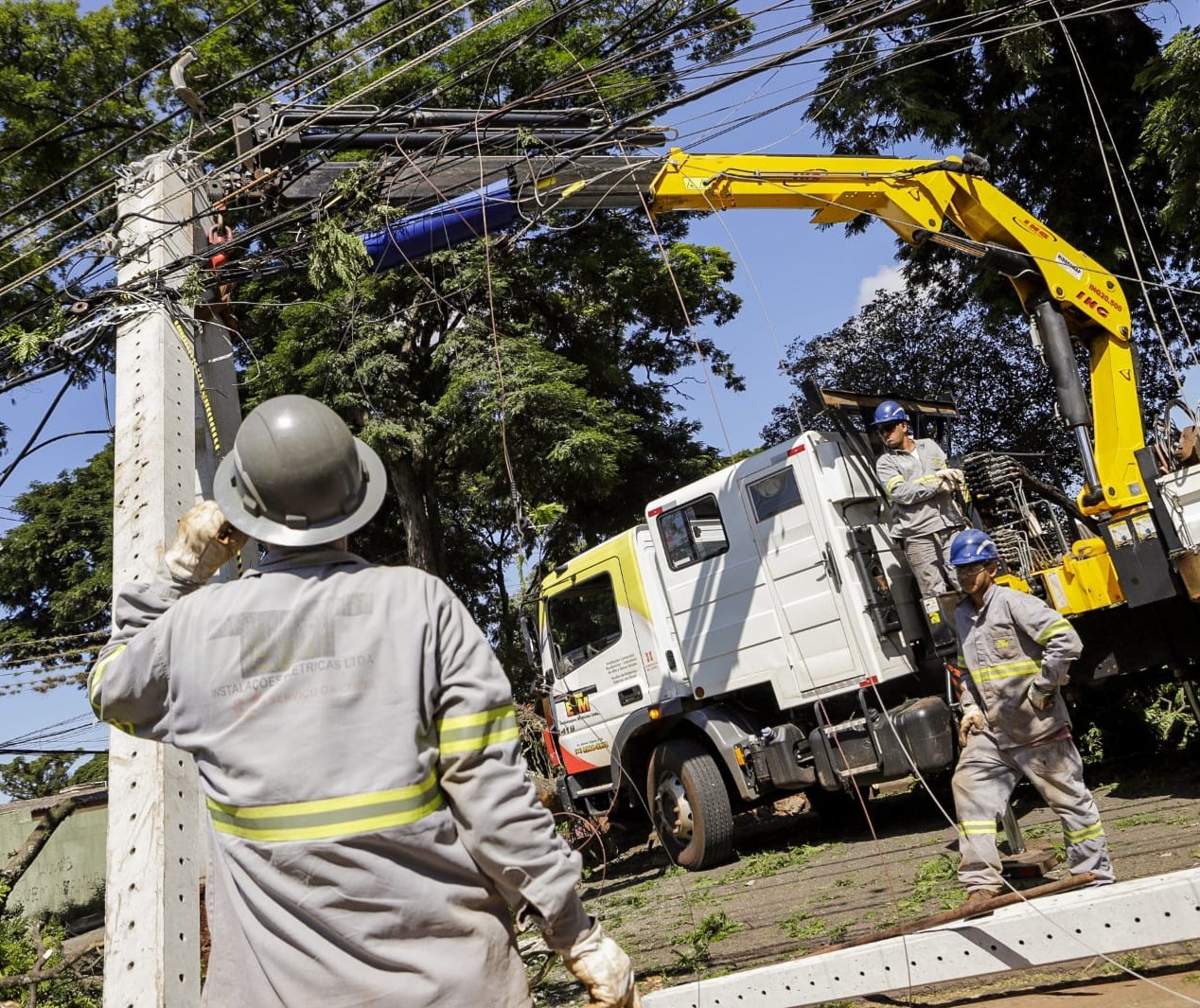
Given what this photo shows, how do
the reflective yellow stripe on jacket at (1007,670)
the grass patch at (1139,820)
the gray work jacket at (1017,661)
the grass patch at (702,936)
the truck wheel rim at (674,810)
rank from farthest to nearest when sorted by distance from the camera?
the truck wheel rim at (674,810)
the grass patch at (1139,820)
the grass patch at (702,936)
the reflective yellow stripe on jacket at (1007,670)
the gray work jacket at (1017,661)

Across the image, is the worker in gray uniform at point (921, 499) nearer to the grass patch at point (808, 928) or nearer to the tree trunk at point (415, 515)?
the grass patch at point (808, 928)

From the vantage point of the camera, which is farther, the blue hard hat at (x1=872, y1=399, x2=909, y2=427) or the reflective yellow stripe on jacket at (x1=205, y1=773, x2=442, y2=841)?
the blue hard hat at (x1=872, y1=399, x2=909, y2=427)

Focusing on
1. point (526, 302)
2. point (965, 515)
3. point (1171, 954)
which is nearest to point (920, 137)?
point (526, 302)

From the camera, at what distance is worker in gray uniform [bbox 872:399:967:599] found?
785 centimetres

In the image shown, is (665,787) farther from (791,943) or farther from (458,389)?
(458,389)

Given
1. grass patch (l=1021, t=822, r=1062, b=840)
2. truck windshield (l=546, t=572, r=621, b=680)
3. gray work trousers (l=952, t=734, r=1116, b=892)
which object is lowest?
grass patch (l=1021, t=822, r=1062, b=840)

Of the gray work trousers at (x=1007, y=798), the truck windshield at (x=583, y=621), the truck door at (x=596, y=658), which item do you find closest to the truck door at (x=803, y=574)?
the truck door at (x=596, y=658)

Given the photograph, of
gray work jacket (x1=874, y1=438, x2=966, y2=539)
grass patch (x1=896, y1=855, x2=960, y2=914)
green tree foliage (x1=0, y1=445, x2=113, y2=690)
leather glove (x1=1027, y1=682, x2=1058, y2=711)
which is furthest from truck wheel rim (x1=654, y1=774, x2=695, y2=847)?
green tree foliage (x1=0, y1=445, x2=113, y2=690)

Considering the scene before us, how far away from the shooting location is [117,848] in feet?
13.2

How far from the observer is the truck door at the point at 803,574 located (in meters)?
8.30

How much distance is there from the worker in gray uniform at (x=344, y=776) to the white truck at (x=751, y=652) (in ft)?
20.0

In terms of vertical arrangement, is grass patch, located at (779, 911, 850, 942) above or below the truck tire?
below

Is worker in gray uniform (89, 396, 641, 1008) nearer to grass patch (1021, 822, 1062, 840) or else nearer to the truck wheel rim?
grass patch (1021, 822, 1062, 840)

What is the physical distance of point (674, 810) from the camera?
915 cm
